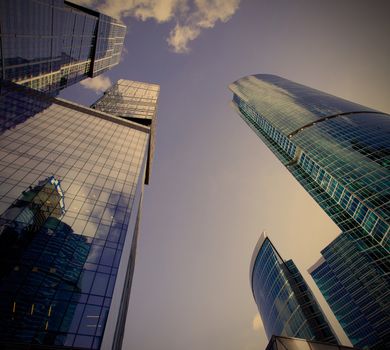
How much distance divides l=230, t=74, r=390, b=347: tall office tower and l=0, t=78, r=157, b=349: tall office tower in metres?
46.4

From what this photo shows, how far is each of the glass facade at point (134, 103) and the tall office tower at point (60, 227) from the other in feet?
83.9

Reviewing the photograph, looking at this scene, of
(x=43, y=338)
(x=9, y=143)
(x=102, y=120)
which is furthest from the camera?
(x=102, y=120)

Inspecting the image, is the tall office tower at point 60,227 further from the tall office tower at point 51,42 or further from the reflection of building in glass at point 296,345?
the reflection of building in glass at point 296,345

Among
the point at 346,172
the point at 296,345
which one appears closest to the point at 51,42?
the point at 346,172

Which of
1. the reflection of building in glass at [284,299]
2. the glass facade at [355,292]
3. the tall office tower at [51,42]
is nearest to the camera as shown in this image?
the tall office tower at [51,42]

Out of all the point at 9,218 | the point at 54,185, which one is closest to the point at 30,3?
the point at 54,185

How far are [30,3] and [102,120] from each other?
29.2m

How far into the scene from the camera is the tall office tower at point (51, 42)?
5162 centimetres

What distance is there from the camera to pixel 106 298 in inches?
981

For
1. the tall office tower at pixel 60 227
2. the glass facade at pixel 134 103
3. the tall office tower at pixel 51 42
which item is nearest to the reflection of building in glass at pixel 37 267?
the tall office tower at pixel 60 227

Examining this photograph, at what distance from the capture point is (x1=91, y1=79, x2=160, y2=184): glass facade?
248 ft

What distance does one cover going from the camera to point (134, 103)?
86.0 meters

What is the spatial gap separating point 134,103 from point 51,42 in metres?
29.2

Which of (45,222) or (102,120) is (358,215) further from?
(102,120)
